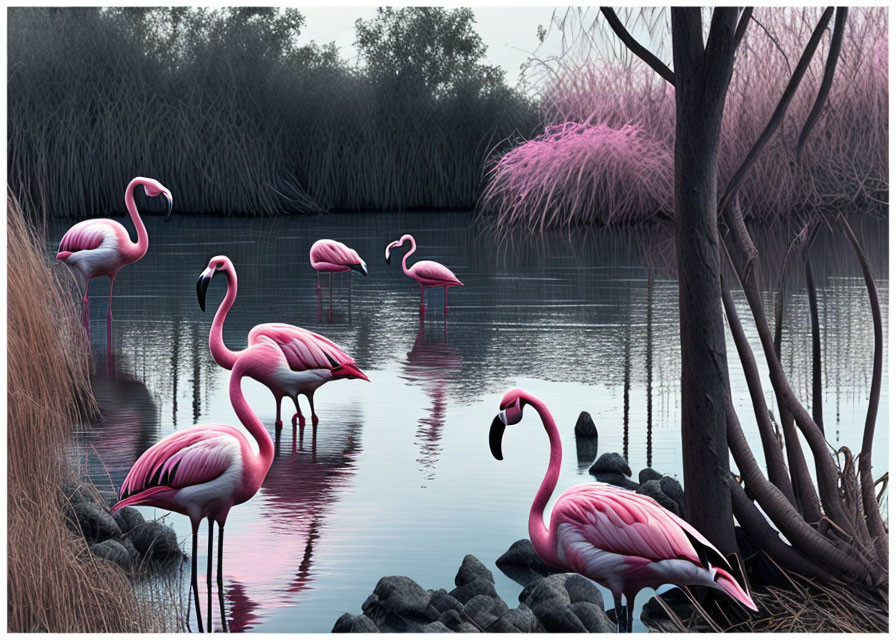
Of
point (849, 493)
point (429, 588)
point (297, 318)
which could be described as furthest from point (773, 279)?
point (429, 588)

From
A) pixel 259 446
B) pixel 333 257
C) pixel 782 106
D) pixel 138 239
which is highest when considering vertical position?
pixel 782 106

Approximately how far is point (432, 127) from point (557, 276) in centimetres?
415

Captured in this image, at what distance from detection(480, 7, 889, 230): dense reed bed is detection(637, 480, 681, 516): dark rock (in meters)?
5.69

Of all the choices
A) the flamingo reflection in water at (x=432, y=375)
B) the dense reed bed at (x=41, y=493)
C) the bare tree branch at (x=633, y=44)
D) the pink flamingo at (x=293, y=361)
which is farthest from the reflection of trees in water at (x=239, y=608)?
the bare tree branch at (x=633, y=44)

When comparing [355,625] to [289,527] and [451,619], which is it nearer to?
[451,619]

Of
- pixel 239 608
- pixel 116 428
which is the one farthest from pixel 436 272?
pixel 239 608

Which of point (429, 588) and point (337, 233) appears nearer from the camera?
point (429, 588)

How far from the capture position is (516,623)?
10.6ft

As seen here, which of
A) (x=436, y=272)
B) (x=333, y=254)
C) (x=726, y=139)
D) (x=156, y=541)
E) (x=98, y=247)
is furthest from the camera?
(x=726, y=139)

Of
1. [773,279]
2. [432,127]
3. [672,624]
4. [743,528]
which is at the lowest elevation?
[672,624]

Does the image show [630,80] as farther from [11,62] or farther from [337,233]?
[11,62]

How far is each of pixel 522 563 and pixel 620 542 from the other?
573mm

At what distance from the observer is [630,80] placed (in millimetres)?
12602

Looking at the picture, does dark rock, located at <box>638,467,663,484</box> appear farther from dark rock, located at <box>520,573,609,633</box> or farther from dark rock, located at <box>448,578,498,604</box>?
dark rock, located at <box>448,578,498,604</box>
